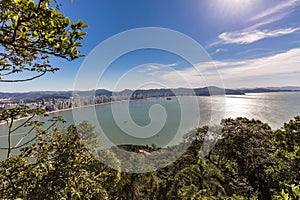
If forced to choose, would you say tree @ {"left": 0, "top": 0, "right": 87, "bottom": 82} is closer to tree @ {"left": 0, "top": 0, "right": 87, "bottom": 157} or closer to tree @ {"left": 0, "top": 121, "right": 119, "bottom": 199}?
tree @ {"left": 0, "top": 0, "right": 87, "bottom": 157}

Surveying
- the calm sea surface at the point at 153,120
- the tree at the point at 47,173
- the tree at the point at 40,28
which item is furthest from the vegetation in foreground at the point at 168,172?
the tree at the point at 40,28

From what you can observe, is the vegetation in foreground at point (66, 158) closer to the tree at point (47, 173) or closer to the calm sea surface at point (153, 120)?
the tree at point (47, 173)

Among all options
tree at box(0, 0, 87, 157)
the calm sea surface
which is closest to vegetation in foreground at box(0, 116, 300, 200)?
the calm sea surface

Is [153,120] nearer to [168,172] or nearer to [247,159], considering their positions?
[168,172]

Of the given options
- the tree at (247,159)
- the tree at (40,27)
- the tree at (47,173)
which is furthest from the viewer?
the tree at (247,159)

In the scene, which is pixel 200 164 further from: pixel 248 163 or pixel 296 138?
pixel 296 138

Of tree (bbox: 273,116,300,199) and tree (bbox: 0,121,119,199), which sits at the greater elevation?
tree (bbox: 0,121,119,199)

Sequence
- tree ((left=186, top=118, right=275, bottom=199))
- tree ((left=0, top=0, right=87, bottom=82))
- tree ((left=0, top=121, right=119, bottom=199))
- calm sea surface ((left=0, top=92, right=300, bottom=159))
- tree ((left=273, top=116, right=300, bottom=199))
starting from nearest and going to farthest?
tree ((left=0, top=0, right=87, bottom=82)), tree ((left=0, top=121, right=119, bottom=199)), tree ((left=273, top=116, right=300, bottom=199)), tree ((left=186, top=118, right=275, bottom=199)), calm sea surface ((left=0, top=92, right=300, bottom=159))

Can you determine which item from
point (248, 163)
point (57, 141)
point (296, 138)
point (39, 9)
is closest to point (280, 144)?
point (296, 138)

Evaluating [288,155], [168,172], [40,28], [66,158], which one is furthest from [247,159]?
[40,28]
